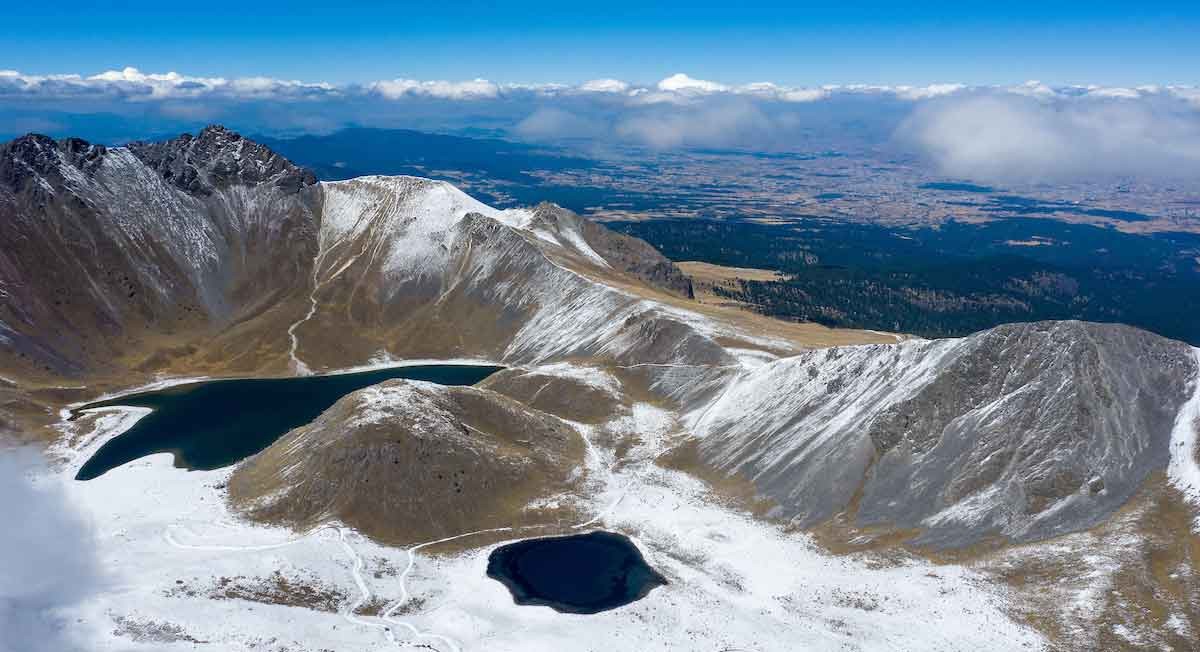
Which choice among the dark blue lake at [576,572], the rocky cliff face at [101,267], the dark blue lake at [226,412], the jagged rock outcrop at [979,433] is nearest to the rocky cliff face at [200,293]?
the rocky cliff face at [101,267]

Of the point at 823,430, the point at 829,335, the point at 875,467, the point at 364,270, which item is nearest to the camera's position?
the point at 875,467

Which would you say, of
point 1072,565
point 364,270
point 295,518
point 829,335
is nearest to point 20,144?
point 364,270

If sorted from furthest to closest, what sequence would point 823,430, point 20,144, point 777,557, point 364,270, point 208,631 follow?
1. point 364,270
2. point 20,144
3. point 823,430
4. point 777,557
5. point 208,631

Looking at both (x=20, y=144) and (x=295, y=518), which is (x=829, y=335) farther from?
(x=20, y=144)

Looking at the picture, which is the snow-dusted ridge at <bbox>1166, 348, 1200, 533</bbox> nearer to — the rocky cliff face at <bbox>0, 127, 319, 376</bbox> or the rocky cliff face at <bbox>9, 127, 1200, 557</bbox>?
the rocky cliff face at <bbox>9, 127, 1200, 557</bbox>

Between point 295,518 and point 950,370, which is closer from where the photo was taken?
point 295,518

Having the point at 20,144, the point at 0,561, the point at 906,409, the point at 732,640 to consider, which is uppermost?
the point at 20,144
